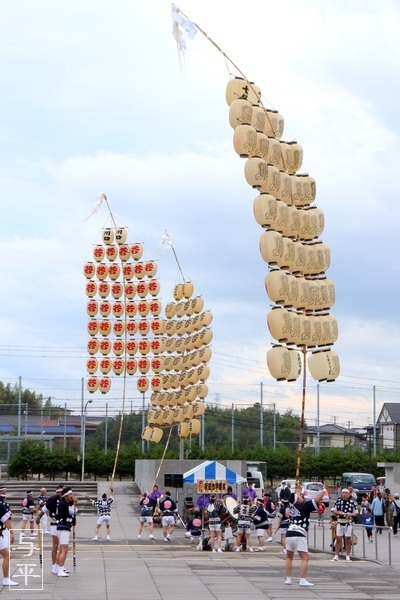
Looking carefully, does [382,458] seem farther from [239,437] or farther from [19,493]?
[239,437]

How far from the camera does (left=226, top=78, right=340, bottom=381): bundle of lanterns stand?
94.1 feet

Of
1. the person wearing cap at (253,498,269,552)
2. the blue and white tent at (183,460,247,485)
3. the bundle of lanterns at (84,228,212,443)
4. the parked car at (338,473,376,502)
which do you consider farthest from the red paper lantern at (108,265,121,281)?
the person wearing cap at (253,498,269,552)

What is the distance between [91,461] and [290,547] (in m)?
47.7

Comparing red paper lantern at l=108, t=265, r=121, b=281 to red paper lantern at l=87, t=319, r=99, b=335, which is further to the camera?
red paper lantern at l=108, t=265, r=121, b=281

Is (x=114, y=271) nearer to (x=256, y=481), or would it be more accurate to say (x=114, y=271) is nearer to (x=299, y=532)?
(x=256, y=481)

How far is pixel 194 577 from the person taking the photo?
1880 centimetres

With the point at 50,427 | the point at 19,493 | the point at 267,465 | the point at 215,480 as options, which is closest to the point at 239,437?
the point at 50,427

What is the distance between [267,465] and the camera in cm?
6688

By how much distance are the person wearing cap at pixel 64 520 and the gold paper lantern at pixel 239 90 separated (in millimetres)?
15276

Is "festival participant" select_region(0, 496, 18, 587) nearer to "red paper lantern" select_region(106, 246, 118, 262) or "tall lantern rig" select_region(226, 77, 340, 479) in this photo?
"tall lantern rig" select_region(226, 77, 340, 479)

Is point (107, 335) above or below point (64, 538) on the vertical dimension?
above

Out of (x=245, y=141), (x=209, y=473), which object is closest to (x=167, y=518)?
(x=209, y=473)

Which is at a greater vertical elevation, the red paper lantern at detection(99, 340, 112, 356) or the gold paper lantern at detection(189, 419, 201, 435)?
the red paper lantern at detection(99, 340, 112, 356)

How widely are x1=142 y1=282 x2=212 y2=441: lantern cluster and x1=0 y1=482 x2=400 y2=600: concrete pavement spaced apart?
20.5 m
